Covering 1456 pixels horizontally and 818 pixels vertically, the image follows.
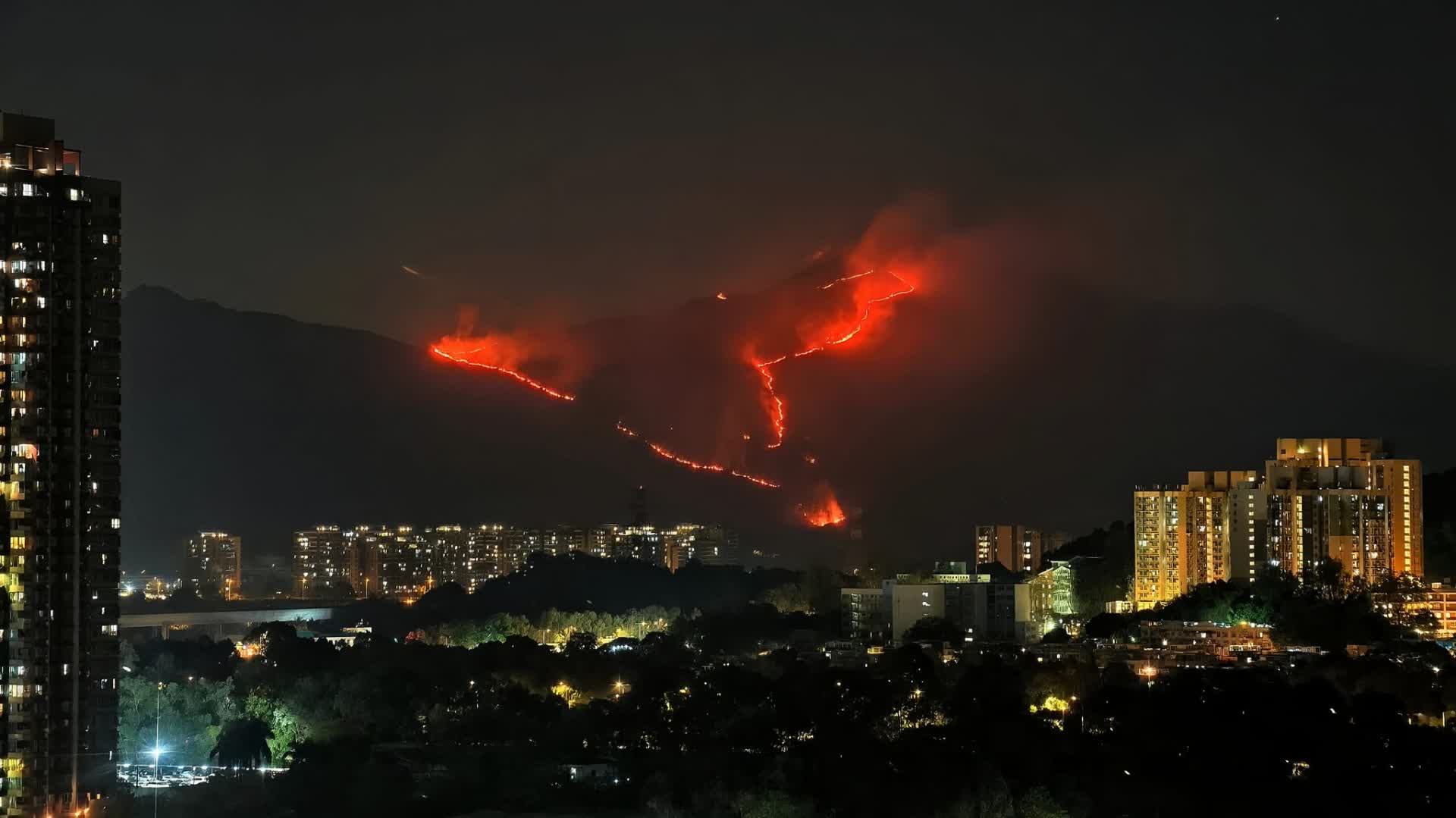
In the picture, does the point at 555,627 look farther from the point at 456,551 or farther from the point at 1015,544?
the point at 456,551

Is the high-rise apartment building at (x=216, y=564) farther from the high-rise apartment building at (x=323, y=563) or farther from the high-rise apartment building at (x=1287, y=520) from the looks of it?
the high-rise apartment building at (x=1287, y=520)

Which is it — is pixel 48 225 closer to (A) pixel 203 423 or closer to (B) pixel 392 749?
(B) pixel 392 749

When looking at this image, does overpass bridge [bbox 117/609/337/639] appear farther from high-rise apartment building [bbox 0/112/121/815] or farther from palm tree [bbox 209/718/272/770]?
high-rise apartment building [bbox 0/112/121/815]

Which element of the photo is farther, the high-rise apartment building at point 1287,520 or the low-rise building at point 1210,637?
the high-rise apartment building at point 1287,520

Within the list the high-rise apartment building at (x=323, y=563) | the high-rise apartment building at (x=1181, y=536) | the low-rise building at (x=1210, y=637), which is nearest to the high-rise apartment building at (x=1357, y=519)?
the high-rise apartment building at (x=1181, y=536)

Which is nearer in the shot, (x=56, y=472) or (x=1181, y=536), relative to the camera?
(x=56, y=472)

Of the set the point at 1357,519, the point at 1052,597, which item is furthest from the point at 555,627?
the point at 1357,519
